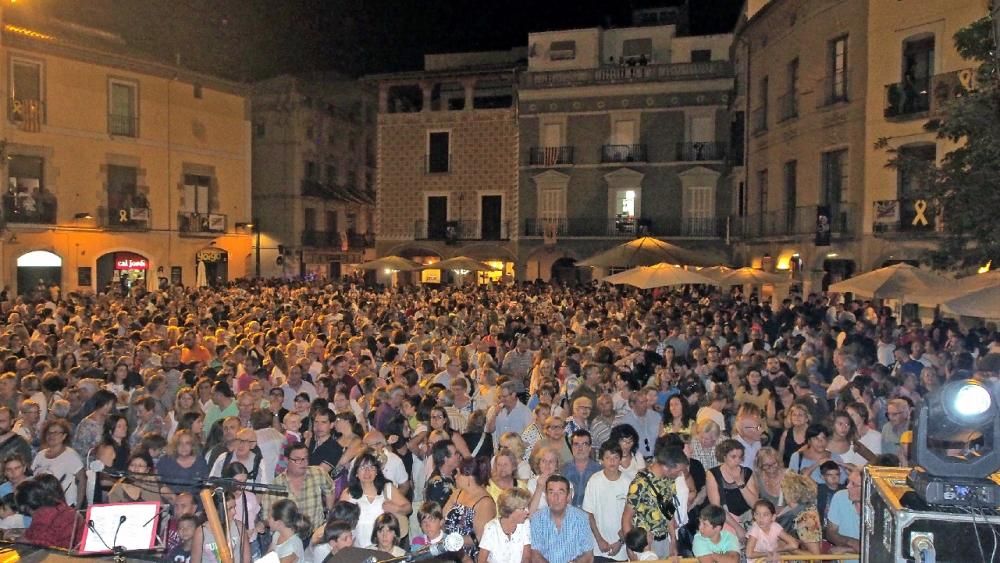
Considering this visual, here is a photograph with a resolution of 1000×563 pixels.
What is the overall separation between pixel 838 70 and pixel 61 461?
65.6 ft

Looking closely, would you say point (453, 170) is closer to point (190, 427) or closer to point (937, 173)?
point (937, 173)

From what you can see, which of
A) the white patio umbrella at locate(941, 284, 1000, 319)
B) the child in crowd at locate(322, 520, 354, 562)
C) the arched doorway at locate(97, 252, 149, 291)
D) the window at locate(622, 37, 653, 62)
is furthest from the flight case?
the window at locate(622, 37, 653, 62)

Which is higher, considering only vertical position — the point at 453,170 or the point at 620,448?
the point at 453,170

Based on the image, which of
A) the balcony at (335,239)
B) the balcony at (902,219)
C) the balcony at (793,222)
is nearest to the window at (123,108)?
the balcony at (335,239)

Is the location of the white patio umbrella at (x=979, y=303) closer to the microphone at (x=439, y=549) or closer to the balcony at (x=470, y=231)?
the microphone at (x=439, y=549)

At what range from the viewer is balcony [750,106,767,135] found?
2549 cm

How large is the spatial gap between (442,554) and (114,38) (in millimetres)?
32686

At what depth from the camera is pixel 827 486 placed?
20.0 ft

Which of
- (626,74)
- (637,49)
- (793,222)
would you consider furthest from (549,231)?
(793,222)

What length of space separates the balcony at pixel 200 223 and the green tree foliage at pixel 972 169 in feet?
84.1

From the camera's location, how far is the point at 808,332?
13.2 metres

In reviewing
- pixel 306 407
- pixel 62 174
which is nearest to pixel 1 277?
pixel 62 174

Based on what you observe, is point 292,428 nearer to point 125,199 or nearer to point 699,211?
point 125,199

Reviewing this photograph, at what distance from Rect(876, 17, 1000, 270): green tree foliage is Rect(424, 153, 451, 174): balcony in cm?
2520
